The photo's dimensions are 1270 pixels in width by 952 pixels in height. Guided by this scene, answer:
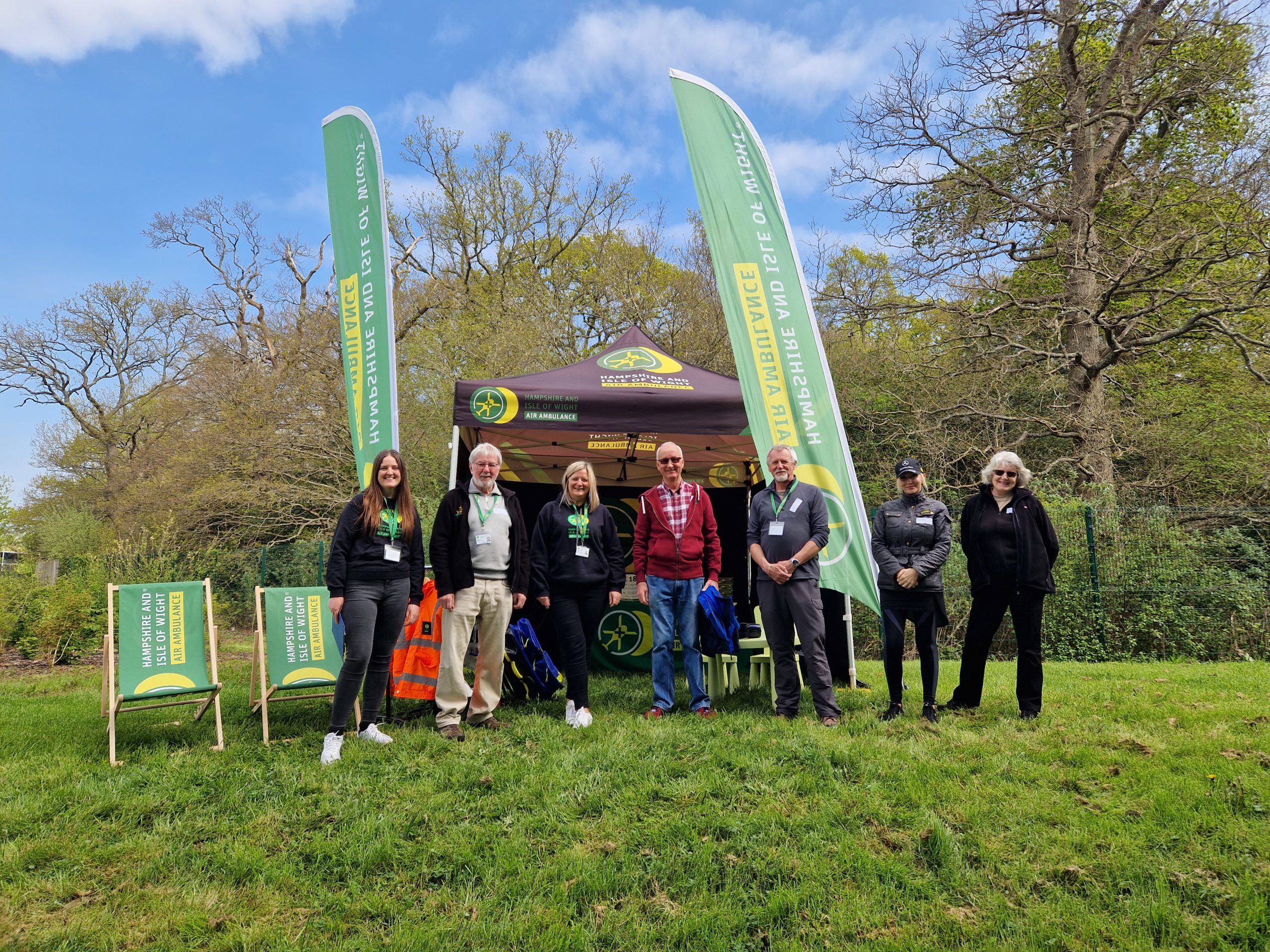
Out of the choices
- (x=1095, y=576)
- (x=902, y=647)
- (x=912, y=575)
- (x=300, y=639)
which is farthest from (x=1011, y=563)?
(x=1095, y=576)

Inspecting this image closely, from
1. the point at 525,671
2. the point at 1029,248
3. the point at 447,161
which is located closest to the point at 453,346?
the point at 447,161

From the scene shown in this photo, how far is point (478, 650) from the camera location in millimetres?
4734

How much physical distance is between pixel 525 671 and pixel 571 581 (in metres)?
0.97

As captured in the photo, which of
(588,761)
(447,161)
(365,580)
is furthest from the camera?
(447,161)

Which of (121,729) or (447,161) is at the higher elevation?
(447,161)

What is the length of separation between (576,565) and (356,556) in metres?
1.34

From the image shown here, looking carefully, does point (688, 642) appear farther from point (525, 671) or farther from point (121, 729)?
point (121, 729)

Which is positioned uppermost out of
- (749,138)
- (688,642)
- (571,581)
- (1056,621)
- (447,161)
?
(447,161)

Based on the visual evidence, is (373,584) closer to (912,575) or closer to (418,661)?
(418,661)

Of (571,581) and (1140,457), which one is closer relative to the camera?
(571,581)

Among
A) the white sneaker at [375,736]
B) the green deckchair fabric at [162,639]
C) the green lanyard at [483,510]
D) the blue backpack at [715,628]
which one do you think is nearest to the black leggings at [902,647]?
the blue backpack at [715,628]

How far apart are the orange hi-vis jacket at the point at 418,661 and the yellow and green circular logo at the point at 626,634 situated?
6.87 feet

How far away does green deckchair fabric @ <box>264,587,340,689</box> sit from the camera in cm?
486

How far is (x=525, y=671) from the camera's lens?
17.6ft
